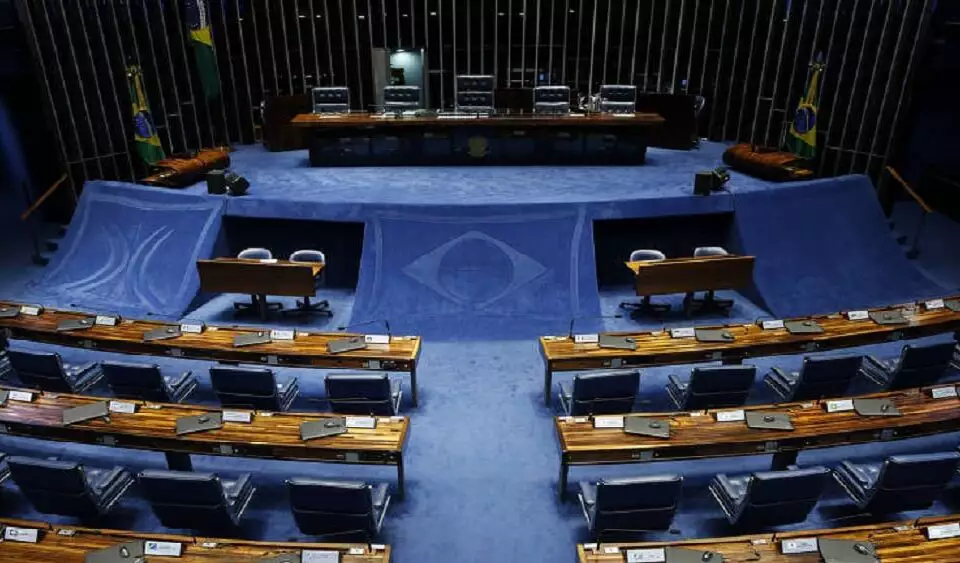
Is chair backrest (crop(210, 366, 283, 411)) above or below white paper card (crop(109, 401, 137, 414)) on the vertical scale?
below

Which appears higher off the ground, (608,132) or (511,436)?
(608,132)

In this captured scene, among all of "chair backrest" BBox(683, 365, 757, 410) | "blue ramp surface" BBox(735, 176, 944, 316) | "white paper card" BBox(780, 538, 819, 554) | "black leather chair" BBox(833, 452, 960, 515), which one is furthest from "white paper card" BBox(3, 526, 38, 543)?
"blue ramp surface" BBox(735, 176, 944, 316)

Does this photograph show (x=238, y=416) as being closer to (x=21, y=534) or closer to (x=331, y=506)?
(x=331, y=506)

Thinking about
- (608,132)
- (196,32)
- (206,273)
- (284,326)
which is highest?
(196,32)

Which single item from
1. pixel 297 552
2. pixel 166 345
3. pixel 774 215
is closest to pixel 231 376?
pixel 166 345

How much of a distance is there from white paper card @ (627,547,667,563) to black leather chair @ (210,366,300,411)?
136 inches

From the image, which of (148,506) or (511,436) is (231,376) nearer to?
(148,506)

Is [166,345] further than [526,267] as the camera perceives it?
No

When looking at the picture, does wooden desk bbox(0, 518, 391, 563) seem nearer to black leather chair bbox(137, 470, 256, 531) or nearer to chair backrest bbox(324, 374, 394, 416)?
black leather chair bbox(137, 470, 256, 531)

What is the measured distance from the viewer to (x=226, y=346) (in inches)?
249

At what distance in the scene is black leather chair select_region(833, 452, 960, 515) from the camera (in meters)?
4.40

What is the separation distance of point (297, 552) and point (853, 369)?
5.02m

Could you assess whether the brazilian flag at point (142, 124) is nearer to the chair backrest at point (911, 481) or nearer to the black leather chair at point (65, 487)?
the black leather chair at point (65, 487)

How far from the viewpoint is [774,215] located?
29.6ft
